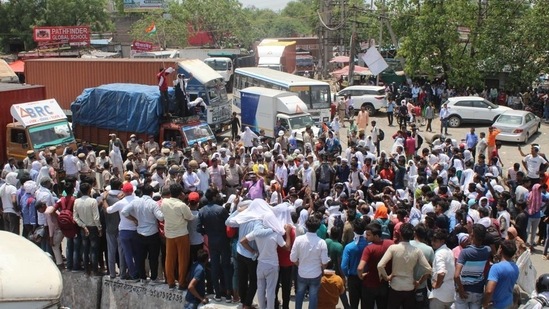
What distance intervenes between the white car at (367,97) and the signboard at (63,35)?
2405 cm

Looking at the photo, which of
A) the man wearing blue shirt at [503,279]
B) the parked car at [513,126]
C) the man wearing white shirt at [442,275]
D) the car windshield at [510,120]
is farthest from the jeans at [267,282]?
the car windshield at [510,120]

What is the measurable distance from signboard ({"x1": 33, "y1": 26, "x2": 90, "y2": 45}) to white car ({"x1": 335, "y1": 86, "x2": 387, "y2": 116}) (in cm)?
2405

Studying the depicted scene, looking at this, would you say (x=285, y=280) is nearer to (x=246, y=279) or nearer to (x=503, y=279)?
(x=246, y=279)

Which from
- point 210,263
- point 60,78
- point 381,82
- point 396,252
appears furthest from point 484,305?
point 381,82

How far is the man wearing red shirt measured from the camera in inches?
299

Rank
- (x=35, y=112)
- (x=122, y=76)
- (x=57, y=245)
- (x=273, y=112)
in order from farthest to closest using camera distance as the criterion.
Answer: (x=122, y=76)
(x=273, y=112)
(x=35, y=112)
(x=57, y=245)

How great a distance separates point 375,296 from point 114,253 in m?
4.08

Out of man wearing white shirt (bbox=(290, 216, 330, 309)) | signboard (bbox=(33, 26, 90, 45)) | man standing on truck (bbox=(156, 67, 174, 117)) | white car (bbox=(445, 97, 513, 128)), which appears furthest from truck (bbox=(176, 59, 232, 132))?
signboard (bbox=(33, 26, 90, 45))

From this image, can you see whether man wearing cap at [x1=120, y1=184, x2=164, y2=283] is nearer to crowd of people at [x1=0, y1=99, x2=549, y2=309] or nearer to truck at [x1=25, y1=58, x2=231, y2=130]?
crowd of people at [x1=0, y1=99, x2=549, y2=309]

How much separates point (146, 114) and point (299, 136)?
4.96 meters

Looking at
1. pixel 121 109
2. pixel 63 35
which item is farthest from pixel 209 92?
pixel 63 35

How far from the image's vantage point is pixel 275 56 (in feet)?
135

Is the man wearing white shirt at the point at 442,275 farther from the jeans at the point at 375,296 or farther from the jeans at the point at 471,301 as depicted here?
the jeans at the point at 375,296

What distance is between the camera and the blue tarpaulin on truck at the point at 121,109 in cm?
1966
